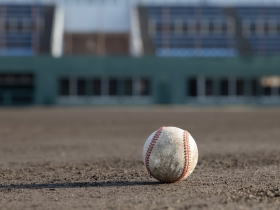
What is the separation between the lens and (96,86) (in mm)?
39781

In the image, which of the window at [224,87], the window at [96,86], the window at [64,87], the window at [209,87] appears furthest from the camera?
the window at [224,87]

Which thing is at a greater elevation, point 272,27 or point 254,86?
point 272,27

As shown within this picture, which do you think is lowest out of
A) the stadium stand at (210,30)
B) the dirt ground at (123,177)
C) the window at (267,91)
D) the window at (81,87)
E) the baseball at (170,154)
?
the window at (267,91)

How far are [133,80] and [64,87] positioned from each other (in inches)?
210

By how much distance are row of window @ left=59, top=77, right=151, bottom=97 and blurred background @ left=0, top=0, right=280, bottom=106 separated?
77mm

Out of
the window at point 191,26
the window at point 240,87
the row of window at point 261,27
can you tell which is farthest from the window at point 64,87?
the row of window at point 261,27

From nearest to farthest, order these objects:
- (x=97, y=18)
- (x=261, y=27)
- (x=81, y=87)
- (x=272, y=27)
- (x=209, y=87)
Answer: (x=81, y=87), (x=209, y=87), (x=261, y=27), (x=272, y=27), (x=97, y=18)

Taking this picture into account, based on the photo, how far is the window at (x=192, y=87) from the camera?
131ft

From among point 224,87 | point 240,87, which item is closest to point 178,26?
point 224,87

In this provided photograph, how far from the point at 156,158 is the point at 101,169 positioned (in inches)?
80.5

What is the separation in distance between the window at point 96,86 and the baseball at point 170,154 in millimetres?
33752

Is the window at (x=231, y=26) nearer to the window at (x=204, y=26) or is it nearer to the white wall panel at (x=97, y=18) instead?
the window at (x=204, y=26)

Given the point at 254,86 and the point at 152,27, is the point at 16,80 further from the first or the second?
the point at 254,86

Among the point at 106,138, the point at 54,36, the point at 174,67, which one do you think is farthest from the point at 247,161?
the point at 54,36
